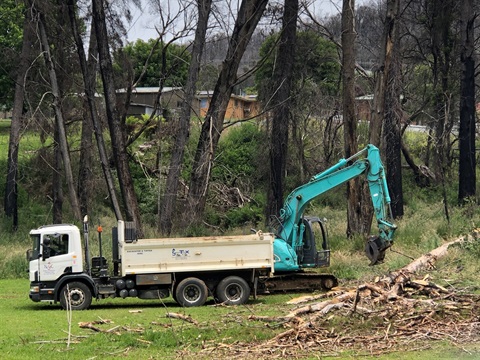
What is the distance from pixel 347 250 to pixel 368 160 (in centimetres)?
582

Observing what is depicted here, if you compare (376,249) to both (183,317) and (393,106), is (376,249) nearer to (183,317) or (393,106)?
(183,317)

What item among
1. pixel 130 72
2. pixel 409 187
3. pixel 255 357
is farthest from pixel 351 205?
pixel 409 187

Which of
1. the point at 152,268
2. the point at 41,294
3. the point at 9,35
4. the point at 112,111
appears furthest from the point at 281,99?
the point at 9,35

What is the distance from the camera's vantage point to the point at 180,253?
61.7 ft

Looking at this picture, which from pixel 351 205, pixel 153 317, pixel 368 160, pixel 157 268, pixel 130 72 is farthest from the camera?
pixel 130 72

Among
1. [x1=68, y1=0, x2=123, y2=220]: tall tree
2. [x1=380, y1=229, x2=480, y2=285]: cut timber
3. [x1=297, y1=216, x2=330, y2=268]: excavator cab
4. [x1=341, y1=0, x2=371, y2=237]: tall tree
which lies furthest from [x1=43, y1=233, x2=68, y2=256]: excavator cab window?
[x1=341, y1=0, x2=371, y2=237]: tall tree

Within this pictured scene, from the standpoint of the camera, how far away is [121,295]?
1891 cm

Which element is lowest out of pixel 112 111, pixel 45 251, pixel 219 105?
pixel 45 251

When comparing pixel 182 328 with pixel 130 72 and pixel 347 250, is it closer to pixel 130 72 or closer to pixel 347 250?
pixel 347 250

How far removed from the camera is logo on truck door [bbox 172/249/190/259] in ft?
61.7

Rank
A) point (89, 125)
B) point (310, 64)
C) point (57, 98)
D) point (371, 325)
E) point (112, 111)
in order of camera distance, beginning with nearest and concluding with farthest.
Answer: point (371, 325) < point (112, 111) < point (57, 98) < point (89, 125) < point (310, 64)

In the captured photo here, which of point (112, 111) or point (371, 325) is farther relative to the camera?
point (112, 111)

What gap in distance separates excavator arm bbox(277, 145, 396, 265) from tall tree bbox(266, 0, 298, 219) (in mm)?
10884

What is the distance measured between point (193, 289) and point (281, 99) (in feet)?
48.7
